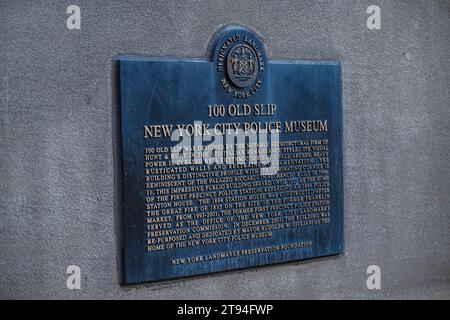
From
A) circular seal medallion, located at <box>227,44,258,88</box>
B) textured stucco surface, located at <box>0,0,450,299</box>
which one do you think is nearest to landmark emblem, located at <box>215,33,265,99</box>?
circular seal medallion, located at <box>227,44,258,88</box>

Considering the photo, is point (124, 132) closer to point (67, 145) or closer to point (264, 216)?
point (67, 145)

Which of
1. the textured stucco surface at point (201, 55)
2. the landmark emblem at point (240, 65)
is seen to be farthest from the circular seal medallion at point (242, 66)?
the textured stucco surface at point (201, 55)

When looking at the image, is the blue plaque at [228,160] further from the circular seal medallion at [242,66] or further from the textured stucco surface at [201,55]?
the textured stucco surface at [201,55]

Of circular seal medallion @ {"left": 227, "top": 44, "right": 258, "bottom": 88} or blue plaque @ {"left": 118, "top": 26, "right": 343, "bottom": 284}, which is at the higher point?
circular seal medallion @ {"left": 227, "top": 44, "right": 258, "bottom": 88}

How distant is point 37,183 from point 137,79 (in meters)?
1.08

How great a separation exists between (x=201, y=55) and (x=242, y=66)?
1.19 feet

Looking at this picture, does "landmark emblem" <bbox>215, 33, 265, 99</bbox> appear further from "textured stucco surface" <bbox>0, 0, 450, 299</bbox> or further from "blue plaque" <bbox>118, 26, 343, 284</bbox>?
"textured stucco surface" <bbox>0, 0, 450, 299</bbox>

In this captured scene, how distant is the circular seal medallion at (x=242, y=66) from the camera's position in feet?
19.2

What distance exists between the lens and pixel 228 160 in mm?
5828

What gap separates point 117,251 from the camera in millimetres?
5504

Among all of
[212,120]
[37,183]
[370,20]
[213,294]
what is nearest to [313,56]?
[370,20]

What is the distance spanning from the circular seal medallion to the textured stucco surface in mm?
223

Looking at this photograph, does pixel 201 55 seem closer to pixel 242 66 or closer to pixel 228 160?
pixel 242 66

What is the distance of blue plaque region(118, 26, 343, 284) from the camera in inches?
216
